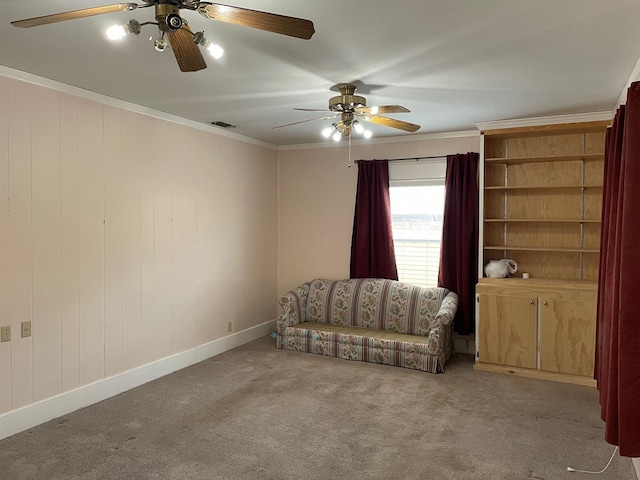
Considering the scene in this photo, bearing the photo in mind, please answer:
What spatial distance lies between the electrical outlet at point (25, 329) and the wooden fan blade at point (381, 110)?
2926mm

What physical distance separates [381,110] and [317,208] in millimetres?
2923

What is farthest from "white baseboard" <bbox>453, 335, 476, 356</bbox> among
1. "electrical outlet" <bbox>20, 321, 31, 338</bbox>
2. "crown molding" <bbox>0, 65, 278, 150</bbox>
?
"electrical outlet" <bbox>20, 321, 31, 338</bbox>

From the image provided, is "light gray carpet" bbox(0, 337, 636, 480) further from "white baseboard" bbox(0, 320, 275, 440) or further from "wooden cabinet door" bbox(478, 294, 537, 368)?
"wooden cabinet door" bbox(478, 294, 537, 368)

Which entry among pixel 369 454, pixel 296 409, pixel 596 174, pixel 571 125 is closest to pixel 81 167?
pixel 296 409

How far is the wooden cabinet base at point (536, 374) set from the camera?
4.45 metres

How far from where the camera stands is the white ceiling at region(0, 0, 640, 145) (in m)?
2.39

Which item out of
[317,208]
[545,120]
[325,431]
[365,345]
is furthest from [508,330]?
[317,208]

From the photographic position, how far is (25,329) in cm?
343

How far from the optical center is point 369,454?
3072 millimetres

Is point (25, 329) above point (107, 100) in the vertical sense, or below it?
below

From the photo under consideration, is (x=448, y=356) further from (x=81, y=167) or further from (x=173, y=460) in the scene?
(x=81, y=167)

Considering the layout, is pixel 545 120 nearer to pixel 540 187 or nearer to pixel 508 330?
pixel 540 187

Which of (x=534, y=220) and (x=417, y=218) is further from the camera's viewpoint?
(x=417, y=218)

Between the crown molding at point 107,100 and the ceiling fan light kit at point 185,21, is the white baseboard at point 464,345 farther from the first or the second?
the ceiling fan light kit at point 185,21
